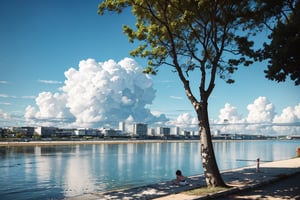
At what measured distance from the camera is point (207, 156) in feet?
55.8

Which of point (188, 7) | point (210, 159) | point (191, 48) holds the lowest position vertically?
point (210, 159)

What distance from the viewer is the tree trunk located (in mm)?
16797

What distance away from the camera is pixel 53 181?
31141mm

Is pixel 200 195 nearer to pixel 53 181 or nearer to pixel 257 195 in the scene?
pixel 257 195

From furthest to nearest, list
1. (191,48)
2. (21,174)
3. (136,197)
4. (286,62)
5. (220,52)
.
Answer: (21,174), (191,48), (220,52), (136,197), (286,62)

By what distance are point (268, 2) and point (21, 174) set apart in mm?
32068

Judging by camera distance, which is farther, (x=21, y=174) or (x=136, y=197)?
(x=21, y=174)

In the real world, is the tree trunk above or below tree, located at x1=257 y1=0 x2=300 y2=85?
below

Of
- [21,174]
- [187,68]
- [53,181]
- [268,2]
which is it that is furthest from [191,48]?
[21,174]

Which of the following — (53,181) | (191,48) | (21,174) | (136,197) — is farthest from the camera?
(21,174)

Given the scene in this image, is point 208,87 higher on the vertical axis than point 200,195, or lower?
higher

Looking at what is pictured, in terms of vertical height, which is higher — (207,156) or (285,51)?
(285,51)

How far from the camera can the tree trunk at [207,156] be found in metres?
16.8

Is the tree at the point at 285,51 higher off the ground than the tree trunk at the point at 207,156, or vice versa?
the tree at the point at 285,51
